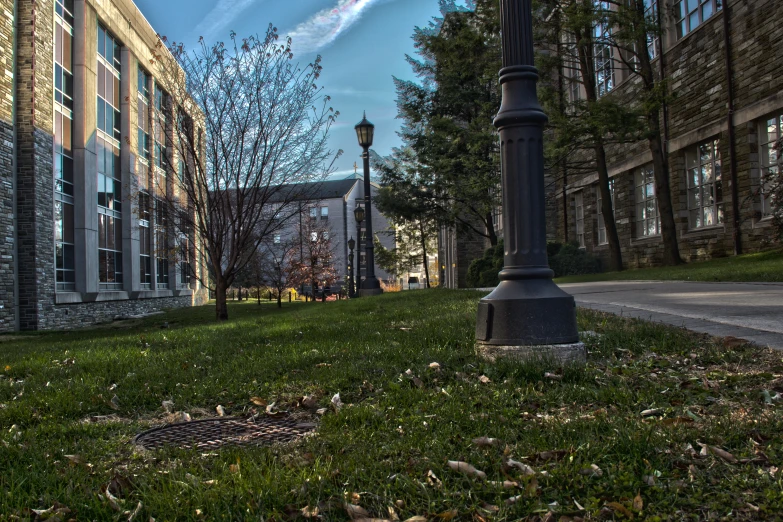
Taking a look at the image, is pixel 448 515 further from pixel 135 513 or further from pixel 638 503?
pixel 135 513

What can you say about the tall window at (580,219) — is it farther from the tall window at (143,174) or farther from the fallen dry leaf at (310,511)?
the fallen dry leaf at (310,511)

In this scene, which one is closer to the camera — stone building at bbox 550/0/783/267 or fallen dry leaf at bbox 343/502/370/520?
fallen dry leaf at bbox 343/502/370/520

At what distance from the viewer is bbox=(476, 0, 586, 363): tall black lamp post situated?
13.5 feet

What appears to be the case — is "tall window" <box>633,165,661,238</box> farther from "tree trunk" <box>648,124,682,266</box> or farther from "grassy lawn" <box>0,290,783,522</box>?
"grassy lawn" <box>0,290,783,522</box>

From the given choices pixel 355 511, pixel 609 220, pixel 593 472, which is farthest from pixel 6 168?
pixel 593 472

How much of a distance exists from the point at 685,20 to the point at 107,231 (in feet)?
68.9

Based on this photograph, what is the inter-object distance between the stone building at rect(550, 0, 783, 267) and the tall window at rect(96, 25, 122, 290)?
60.0 feet

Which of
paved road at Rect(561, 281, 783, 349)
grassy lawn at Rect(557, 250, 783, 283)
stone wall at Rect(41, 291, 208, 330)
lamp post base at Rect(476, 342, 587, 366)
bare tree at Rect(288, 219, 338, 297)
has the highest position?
bare tree at Rect(288, 219, 338, 297)

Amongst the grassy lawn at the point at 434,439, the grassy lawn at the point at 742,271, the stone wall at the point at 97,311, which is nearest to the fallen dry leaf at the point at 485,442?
the grassy lawn at the point at 434,439

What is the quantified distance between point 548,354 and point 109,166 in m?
22.6

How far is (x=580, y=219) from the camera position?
25.6m

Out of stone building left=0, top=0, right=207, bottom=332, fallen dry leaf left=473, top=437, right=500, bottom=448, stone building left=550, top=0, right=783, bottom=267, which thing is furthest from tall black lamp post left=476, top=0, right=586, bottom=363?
stone building left=0, top=0, right=207, bottom=332

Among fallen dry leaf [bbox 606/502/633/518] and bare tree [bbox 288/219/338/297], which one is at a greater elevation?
bare tree [bbox 288/219/338/297]

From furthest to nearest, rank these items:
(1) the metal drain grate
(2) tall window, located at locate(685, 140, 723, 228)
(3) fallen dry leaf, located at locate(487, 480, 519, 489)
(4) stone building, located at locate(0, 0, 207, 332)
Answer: (4) stone building, located at locate(0, 0, 207, 332)
(2) tall window, located at locate(685, 140, 723, 228)
(1) the metal drain grate
(3) fallen dry leaf, located at locate(487, 480, 519, 489)
